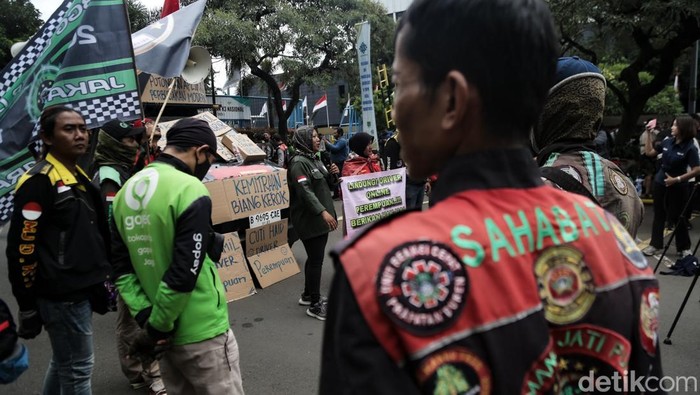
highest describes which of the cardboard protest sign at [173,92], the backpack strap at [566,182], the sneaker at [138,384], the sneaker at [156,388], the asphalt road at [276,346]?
the cardboard protest sign at [173,92]

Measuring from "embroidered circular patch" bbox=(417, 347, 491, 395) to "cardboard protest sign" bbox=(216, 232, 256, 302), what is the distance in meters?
4.94

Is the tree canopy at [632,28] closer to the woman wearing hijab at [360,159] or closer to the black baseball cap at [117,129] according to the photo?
the woman wearing hijab at [360,159]

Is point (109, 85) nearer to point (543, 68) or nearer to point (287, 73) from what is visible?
point (543, 68)

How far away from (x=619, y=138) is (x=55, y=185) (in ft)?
44.4

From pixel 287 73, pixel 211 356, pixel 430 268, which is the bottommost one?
pixel 211 356

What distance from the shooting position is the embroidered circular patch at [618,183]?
1885 millimetres

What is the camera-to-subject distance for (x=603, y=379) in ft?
2.86

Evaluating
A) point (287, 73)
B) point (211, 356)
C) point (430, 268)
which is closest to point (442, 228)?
point (430, 268)

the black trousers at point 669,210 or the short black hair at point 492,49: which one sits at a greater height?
the short black hair at point 492,49

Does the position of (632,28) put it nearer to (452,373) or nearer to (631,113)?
(631,113)

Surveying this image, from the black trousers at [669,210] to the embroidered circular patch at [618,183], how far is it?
606cm

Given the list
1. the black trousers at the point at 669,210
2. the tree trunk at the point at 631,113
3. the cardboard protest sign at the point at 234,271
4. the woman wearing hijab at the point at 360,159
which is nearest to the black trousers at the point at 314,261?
the cardboard protest sign at the point at 234,271

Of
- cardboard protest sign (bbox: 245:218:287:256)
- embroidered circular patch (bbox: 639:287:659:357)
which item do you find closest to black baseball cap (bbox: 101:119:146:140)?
cardboard protest sign (bbox: 245:218:287:256)

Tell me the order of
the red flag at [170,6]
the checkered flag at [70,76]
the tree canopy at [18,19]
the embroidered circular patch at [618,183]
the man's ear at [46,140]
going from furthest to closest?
1. the tree canopy at [18,19]
2. the red flag at [170,6]
3. the checkered flag at [70,76]
4. the man's ear at [46,140]
5. the embroidered circular patch at [618,183]
